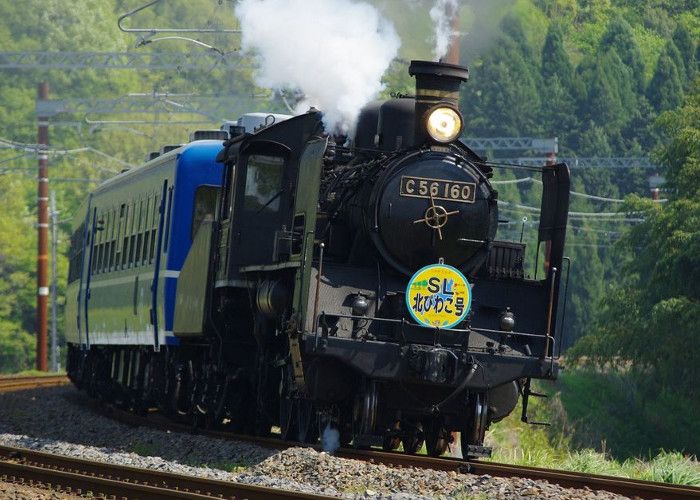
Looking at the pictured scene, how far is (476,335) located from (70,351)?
18194 mm

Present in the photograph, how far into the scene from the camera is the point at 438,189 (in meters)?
13.4

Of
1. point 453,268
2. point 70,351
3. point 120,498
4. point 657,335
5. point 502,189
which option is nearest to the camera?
point 120,498

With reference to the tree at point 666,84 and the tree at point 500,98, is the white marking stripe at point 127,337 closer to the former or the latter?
the tree at point 500,98

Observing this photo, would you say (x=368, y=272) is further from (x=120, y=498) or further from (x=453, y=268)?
(x=120, y=498)

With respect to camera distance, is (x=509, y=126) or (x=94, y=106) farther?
(x=509, y=126)

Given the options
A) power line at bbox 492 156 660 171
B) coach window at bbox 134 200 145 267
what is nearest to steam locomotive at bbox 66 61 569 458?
coach window at bbox 134 200 145 267

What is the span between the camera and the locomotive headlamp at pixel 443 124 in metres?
13.4

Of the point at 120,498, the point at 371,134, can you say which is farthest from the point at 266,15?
the point at 120,498

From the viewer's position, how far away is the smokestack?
1330 cm

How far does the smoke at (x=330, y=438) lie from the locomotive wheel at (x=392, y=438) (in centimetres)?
46

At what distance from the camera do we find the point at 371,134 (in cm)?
1405

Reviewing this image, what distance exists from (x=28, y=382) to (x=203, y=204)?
45.7 ft

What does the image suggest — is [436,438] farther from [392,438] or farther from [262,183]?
[262,183]

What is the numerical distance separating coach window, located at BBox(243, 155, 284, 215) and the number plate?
2.42m
